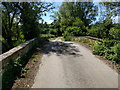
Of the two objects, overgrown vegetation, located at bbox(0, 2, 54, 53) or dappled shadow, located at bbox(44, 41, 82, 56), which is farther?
overgrown vegetation, located at bbox(0, 2, 54, 53)

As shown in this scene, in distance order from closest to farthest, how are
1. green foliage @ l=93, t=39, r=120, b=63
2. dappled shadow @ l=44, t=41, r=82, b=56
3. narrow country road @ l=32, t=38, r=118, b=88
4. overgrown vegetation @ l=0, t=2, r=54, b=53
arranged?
narrow country road @ l=32, t=38, r=118, b=88 → green foliage @ l=93, t=39, r=120, b=63 → dappled shadow @ l=44, t=41, r=82, b=56 → overgrown vegetation @ l=0, t=2, r=54, b=53

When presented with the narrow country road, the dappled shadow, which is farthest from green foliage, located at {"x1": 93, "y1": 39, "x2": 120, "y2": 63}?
the dappled shadow

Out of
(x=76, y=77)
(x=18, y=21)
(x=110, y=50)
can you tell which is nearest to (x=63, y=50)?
(x=110, y=50)

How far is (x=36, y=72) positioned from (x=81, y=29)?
19.0m

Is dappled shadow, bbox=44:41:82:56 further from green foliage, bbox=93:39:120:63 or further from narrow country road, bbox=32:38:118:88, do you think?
narrow country road, bbox=32:38:118:88

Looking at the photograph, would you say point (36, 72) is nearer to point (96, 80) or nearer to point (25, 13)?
point (96, 80)

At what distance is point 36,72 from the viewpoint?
489cm

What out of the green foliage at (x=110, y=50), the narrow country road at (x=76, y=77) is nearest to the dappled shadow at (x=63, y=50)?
the green foliage at (x=110, y=50)

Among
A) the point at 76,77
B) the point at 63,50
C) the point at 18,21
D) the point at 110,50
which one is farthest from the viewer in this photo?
the point at 18,21

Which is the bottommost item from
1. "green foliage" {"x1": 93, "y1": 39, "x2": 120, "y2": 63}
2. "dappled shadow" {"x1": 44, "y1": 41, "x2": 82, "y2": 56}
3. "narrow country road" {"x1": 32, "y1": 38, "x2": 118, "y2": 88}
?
"narrow country road" {"x1": 32, "y1": 38, "x2": 118, "y2": 88}

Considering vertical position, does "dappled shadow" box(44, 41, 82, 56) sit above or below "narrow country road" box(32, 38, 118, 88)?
above

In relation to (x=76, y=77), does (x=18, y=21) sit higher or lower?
higher

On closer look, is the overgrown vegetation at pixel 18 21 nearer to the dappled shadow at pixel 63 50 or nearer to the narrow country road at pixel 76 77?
the dappled shadow at pixel 63 50

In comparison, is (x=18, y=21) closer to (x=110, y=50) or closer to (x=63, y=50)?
(x=63, y=50)
